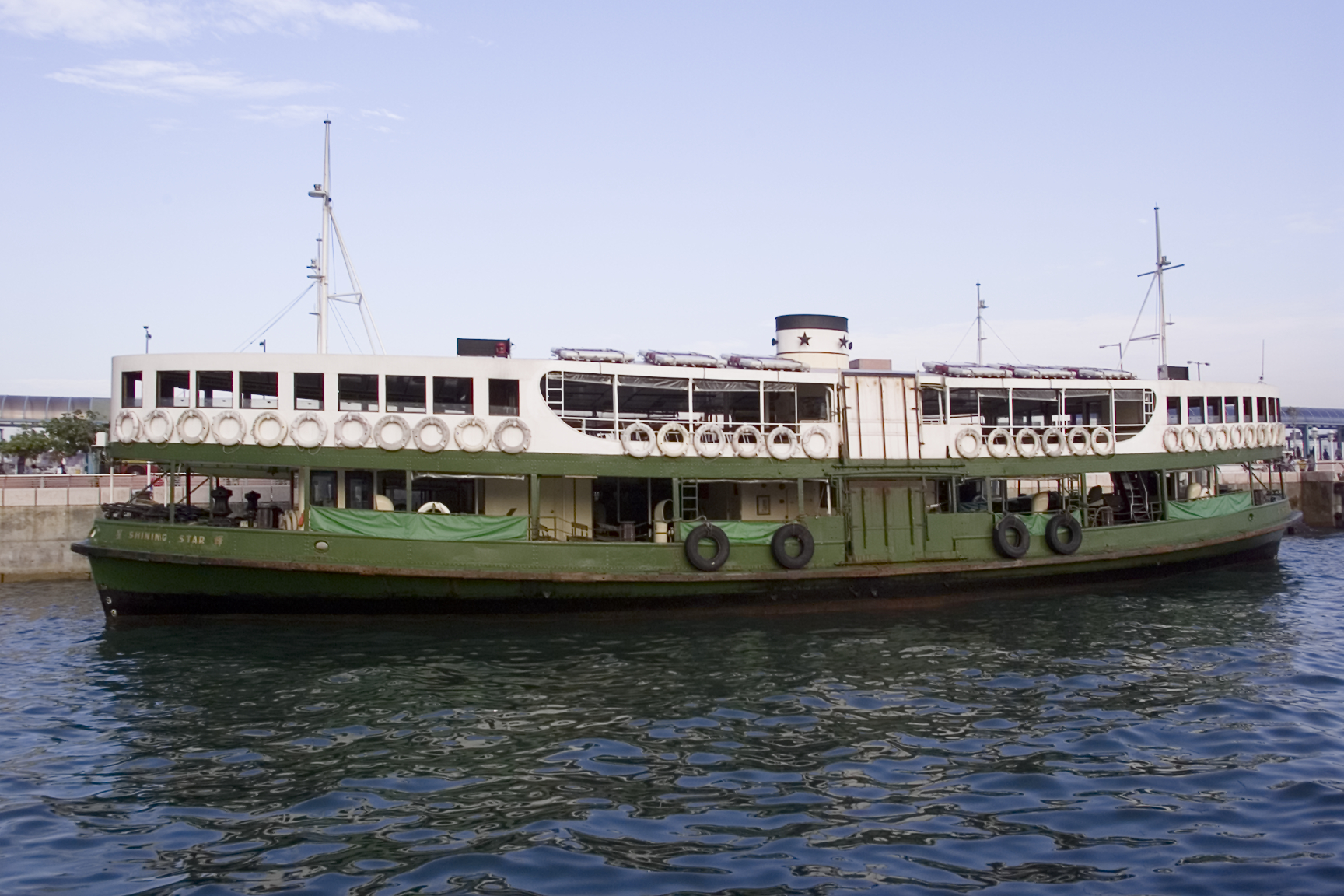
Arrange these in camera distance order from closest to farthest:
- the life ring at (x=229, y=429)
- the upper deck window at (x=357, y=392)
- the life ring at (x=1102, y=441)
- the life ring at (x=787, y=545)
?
the life ring at (x=229, y=429) < the upper deck window at (x=357, y=392) < the life ring at (x=787, y=545) < the life ring at (x=1102, y=441)

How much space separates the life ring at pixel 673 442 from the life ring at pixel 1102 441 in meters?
9.86

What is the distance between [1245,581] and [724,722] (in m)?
17.1

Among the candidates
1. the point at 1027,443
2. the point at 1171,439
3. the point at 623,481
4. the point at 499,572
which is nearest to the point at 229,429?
the point at 499,572

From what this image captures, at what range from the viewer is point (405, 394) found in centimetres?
2020

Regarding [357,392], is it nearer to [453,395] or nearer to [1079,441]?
[453,395]

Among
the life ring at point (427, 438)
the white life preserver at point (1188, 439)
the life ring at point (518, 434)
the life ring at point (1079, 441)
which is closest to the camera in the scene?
the life ring at point (427, 438)

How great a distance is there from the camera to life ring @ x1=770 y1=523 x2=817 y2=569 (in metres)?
19.0

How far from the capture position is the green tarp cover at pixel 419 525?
57.0 feet

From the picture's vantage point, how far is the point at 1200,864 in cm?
775

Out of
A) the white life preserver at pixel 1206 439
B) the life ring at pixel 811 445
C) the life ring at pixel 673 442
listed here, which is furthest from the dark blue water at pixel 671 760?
the white life preserver at pixel 1206 439

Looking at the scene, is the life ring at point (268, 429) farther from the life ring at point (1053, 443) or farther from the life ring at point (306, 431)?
the life ring at point (1053, 443)

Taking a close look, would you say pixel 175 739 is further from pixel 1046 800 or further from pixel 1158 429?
pixel 1158 429

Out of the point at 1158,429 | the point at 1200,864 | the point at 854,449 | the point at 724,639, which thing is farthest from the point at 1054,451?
the point at 1200,864

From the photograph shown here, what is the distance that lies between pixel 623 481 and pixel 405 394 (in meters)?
5.07
